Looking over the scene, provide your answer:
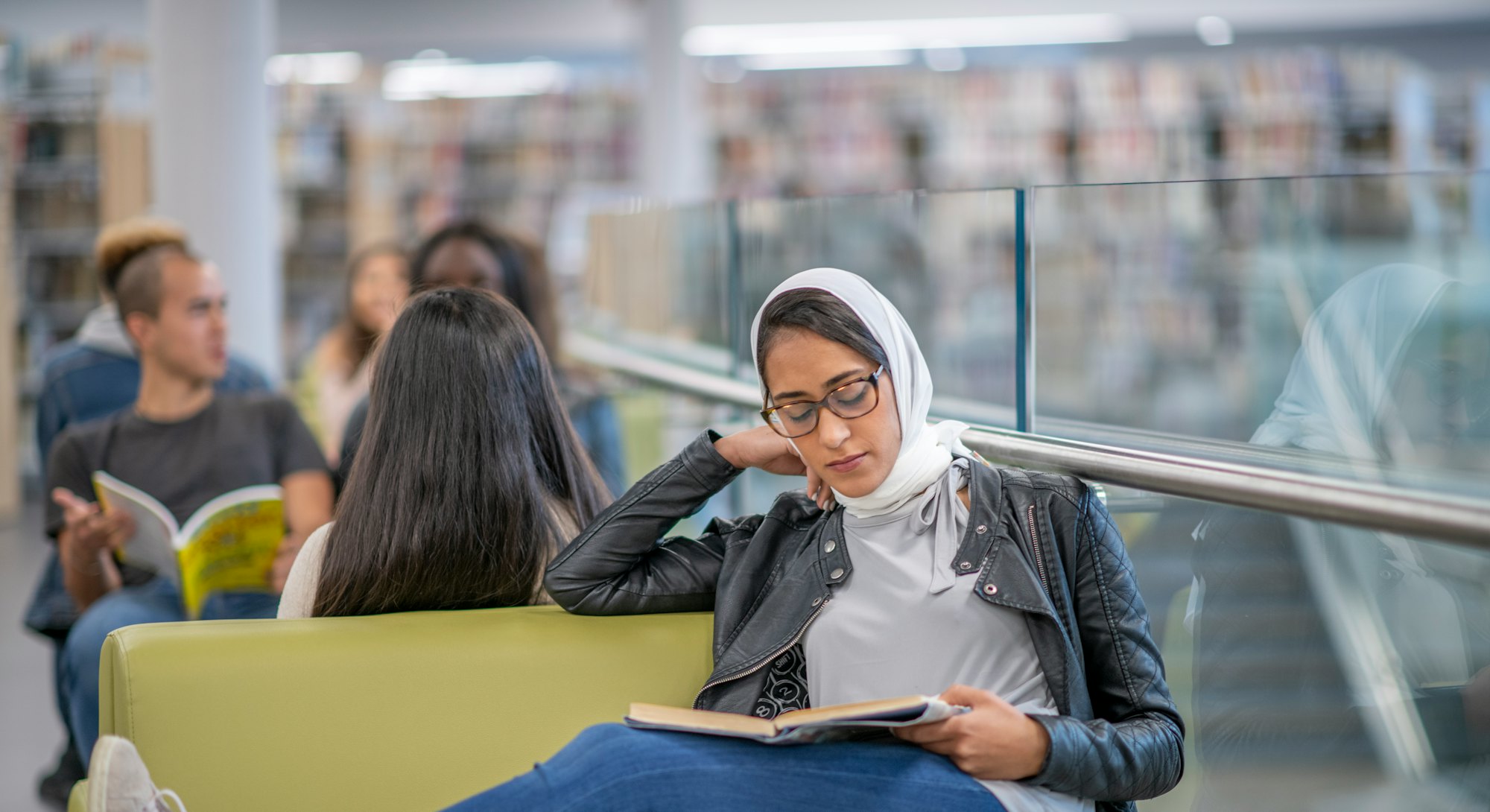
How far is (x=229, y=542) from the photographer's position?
2.47 m

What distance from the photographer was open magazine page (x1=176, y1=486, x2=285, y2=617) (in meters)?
2.36

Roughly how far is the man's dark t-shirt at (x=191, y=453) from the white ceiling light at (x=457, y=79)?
7485mm

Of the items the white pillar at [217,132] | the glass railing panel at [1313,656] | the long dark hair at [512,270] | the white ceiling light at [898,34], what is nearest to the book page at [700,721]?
the glass railing panel at [1313,656]

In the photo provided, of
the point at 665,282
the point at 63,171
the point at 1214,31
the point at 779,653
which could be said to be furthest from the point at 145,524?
the point at 1214,31

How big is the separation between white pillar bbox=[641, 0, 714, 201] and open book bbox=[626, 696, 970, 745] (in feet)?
21.0

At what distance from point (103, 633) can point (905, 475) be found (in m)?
1.80

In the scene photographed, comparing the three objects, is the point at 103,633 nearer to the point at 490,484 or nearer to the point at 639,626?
the point at 490,484

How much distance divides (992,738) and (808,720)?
21cm

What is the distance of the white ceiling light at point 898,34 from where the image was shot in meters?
9.52

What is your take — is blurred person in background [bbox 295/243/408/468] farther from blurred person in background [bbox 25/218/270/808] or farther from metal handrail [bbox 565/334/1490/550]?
metal handrail [bbox 565/334/1490/550]

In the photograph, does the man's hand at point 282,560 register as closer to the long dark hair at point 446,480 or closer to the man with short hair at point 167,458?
the man with short hair at point 167,458

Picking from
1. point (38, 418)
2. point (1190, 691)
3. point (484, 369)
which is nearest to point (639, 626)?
point (484, 369)

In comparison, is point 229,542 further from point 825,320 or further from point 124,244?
point 825,320

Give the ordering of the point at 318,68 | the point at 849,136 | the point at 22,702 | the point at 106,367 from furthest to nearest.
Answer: the point at 318,68 < the point at 849,136 < the point at 22,702 < the point at 106,367
